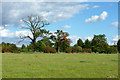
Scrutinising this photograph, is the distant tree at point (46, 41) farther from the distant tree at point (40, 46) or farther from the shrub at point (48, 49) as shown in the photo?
the shrub at point (48, 49)

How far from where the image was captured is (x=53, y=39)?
198 feet

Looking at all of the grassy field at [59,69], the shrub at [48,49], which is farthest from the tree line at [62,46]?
the grassy field at [59,69]

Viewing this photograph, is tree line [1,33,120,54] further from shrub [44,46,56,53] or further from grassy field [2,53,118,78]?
grassy field [2,53,118,78]

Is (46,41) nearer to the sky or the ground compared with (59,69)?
nearer to the sky

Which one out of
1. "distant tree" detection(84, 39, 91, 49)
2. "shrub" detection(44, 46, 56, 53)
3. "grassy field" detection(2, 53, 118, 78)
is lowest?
"grassy field" detection(2, 53, 118, 78)

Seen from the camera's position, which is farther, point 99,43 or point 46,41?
point 99,43

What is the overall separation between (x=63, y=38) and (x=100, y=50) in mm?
19191

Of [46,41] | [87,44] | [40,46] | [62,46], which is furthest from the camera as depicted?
[87,44]

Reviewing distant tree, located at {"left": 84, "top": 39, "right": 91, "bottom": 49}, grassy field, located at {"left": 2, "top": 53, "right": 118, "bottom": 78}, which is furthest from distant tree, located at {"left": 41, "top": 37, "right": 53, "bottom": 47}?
grassy field, located at {"left": 2, "top": 53, "right": 118, "bottom": 78}

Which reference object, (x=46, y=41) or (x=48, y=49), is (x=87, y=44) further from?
(x=48, y=49)

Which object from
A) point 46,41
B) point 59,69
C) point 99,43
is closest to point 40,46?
point 46,41

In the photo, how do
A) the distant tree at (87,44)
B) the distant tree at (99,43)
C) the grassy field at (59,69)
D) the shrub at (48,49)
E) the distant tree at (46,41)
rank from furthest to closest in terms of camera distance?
1. the distant tree at (87,44)
2. the distant tree at (99,43)
3. the distant tree at (46,41)
4. the shrub at (48,49)
5. the grassy field at (59,69)

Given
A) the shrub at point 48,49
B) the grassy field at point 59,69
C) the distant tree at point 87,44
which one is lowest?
the grassy field at point 59,69

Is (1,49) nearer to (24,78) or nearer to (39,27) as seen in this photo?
(39,27)
